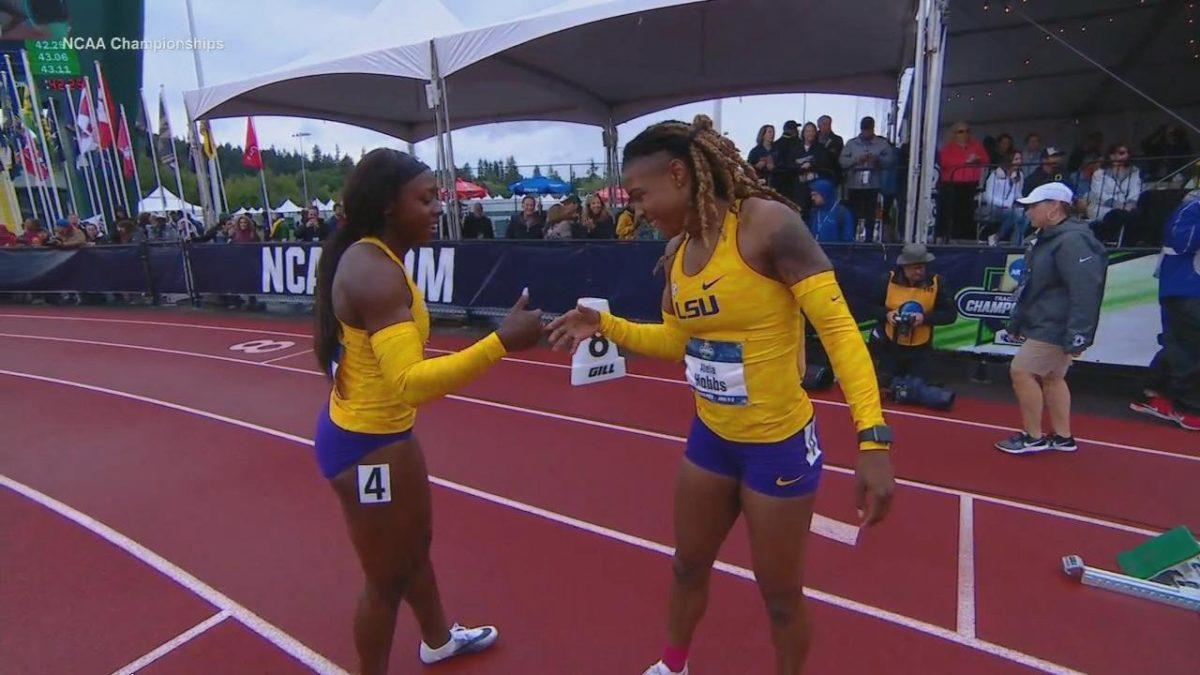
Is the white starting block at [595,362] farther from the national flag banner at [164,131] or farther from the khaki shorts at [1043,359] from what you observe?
the national flag banner at [164,131]

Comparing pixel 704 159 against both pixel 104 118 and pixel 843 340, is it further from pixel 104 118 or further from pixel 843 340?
pixel 104 118

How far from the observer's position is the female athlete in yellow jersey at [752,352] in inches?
70.2

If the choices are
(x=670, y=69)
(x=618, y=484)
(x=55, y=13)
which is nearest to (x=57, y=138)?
(x=55, y=13)

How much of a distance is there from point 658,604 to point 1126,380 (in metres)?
6.21

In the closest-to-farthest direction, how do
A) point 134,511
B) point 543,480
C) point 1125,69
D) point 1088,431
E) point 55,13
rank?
point 134,511
point 543,480
point 1088,431
point 1125,69
point 55,13

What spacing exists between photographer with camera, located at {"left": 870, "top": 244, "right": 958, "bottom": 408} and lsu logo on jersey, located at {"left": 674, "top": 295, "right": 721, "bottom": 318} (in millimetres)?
4737

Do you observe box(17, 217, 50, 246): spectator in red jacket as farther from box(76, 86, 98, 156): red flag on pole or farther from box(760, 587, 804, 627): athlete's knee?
box(760, 587, 804, 627): athlete's knee

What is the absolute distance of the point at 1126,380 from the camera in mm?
6473

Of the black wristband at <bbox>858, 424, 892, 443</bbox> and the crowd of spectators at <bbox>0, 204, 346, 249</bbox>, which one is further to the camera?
the crowd of spectators at <bbox>0, 204, 346, 249</bbox>

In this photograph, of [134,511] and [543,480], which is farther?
[543,480]

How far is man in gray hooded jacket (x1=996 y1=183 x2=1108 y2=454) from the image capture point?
→ 437cm

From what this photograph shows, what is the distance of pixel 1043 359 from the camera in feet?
15.0

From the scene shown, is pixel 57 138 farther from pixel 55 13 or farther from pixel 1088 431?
pixel 1088 431

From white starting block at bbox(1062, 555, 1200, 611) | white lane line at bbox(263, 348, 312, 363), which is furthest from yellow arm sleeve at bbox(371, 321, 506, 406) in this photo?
white lane line at bbox(263, 348, 312, 363)
